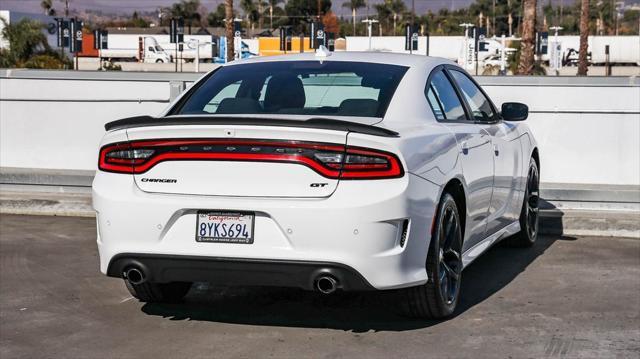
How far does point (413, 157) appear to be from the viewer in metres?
5.71

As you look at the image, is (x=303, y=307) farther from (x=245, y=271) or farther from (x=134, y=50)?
(x=134, y=50)

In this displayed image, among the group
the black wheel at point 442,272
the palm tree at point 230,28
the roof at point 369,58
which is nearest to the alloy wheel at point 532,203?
the roof at point 369,58

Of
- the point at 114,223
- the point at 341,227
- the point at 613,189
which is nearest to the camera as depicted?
the point at 341,227

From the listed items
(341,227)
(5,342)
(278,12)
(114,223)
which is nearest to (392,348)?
(341,227)

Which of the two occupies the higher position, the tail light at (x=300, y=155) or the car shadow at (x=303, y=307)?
the tail light at (x=300, y=155)

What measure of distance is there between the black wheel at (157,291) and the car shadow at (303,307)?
0.15ft

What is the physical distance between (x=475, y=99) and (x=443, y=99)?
973 mm

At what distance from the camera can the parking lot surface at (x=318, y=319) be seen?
18.8 feet

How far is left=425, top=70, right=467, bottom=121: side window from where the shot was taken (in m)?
6.71

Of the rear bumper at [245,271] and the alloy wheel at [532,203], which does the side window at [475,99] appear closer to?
the alloy wheel at [532,203]

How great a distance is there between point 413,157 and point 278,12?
169 metres

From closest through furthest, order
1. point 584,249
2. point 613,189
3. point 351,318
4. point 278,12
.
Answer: point 351,318
point 584,249
point 613,189
point 278,12

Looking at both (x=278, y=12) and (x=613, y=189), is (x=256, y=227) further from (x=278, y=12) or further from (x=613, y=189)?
(x=278, y=12)

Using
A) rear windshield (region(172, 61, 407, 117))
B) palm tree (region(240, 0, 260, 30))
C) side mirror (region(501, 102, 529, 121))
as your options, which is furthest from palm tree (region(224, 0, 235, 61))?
palm tree (region(240, 0, 260, 30))
